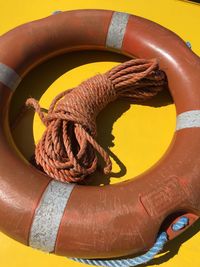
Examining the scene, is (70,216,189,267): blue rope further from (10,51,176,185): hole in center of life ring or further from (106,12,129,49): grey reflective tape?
(106,12,129,49): grey reflective tape

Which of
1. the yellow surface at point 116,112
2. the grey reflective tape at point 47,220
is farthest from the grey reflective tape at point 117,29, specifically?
the grey reflective tape at point 47,220

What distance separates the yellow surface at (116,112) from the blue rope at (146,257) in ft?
0.21

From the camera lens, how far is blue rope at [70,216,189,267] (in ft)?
3.20

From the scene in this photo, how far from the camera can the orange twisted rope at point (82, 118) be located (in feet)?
3.49

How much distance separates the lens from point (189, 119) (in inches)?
43.1

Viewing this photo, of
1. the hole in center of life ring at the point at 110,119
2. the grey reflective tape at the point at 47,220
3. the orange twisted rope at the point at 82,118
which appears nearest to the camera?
the grey reflective tape at the point at 47,220

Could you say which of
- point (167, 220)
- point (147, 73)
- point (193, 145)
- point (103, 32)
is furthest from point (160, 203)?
point (103, 32)

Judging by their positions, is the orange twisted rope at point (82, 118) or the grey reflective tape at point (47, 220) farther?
the orange twisted rope at point (82, 118)

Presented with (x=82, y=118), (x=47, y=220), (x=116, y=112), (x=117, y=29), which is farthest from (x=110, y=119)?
(x=47, y=220)

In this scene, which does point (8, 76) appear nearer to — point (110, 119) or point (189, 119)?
point (110, 119)

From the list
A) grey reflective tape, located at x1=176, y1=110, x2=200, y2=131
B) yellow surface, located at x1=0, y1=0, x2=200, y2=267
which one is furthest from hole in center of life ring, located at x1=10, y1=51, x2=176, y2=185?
grey reflective tape, located at x1=176, y1=110, x2=200, y2=131

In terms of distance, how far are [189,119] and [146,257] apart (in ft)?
1.32

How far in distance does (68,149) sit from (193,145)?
343 millimetres

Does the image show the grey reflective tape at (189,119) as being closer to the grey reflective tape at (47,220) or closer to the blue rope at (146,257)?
the blue rope at (146,257)
